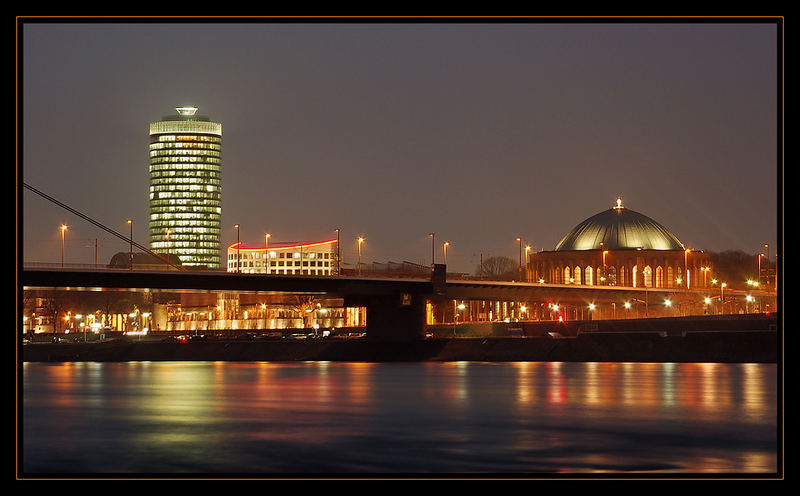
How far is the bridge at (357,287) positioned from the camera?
333 feet

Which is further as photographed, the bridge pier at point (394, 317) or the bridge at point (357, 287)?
the bridge pier at point (394, 317)

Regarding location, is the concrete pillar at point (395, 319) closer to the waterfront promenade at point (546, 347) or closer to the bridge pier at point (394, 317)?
the bridge pier at point (394, 317)

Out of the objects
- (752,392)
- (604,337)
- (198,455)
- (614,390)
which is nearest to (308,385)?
(614,390)

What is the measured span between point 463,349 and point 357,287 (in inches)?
546

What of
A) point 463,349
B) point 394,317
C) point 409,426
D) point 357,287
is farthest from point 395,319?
point 409,426

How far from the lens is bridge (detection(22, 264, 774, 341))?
333ft

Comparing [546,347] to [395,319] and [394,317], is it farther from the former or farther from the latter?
[394,317]

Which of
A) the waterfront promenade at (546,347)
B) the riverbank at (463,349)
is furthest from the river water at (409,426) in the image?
the waterfront promenade at (546,347)

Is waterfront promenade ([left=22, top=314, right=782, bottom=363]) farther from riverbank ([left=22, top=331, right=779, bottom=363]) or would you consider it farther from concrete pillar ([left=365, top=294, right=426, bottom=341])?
concrete pillar ([left=365, top=294, right=426, bottom=341])

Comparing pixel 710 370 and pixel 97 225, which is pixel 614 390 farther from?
pixel 97 225

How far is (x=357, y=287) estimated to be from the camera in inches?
4845

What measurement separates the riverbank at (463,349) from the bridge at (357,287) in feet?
9.56

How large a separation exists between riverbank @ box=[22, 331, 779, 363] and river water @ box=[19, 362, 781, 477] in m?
26.2
